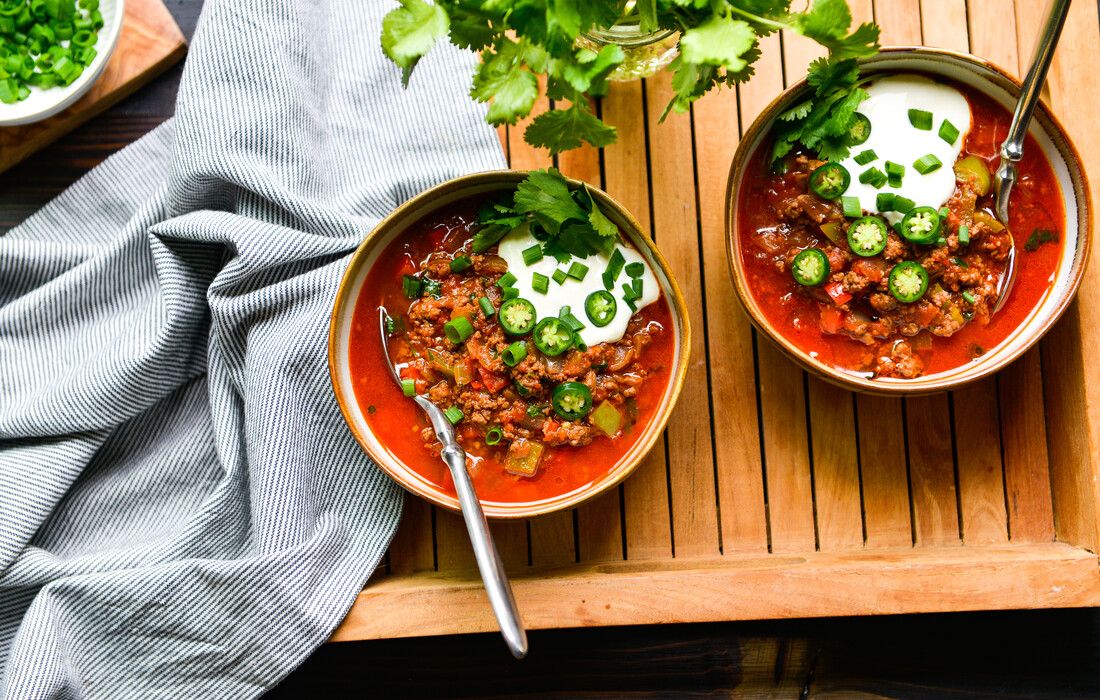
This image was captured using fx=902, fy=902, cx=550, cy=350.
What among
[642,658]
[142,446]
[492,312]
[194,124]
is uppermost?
[194,124]

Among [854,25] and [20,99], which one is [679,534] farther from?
[20,99]

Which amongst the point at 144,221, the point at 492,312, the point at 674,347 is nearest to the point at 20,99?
the point at 144,221

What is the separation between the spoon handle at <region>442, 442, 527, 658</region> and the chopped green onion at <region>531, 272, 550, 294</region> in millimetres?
489

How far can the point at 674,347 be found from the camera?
8.39ft

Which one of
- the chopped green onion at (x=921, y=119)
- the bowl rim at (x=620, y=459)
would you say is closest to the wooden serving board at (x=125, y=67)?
the bowl rim at (x=620, y=459)

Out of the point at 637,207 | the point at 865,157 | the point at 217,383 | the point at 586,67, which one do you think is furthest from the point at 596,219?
the point at 217,383

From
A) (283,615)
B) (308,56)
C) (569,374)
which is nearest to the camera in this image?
(569,374)

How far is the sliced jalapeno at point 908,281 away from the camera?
2488 mm

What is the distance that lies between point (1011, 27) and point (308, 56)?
2.20 metres

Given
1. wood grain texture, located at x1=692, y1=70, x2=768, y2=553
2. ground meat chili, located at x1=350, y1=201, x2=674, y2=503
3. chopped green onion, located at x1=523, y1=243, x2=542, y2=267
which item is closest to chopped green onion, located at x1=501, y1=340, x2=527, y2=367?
ground meat chili, located at x1=350, y1=201, x2=674, y2=503

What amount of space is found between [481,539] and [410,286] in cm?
75

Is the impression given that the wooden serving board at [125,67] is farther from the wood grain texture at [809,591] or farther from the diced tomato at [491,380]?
the wood grain texture at [809,591]

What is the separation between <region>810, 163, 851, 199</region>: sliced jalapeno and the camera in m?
2.49

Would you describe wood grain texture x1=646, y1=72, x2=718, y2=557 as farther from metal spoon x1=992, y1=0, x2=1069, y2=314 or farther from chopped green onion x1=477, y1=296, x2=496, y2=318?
metal spoon x1=992, y1=0, x2=1069, y2=314
